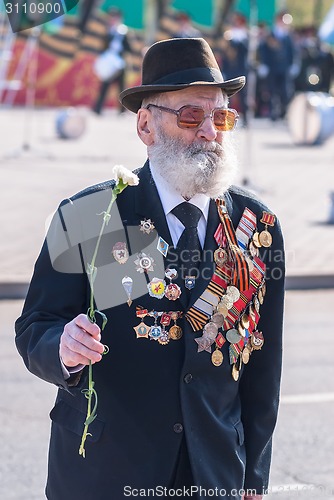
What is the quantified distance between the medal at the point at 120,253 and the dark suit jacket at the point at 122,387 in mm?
14

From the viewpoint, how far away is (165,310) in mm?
3002

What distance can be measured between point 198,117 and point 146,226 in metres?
0.34

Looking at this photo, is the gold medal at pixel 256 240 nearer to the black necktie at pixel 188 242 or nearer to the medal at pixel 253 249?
the medal at pixel 253 249

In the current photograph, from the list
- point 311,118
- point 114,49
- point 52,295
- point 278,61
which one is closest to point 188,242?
point 52,295

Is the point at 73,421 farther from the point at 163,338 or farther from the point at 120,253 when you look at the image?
the point at 120,253

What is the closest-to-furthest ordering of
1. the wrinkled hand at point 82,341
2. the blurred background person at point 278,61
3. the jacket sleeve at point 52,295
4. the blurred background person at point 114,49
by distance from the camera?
1. the wrinkled hand at point 82,341
2. the jacket sleeve at point 52,295
3. the blurred background person at point 114,49
4. the blurred background person at point 278,61

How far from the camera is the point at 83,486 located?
9.70 ft

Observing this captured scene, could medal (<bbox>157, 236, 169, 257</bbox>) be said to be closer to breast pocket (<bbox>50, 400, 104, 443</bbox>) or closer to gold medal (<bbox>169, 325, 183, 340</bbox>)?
gold medal (<bbox>169, 325, 183, 340</bbox>)

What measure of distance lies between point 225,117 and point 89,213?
18.9 inches

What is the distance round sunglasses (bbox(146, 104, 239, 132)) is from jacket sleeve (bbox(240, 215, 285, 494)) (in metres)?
0.35

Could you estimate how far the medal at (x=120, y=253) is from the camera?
2996mm

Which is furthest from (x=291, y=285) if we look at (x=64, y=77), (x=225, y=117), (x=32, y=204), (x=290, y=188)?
(x=64, y=77)

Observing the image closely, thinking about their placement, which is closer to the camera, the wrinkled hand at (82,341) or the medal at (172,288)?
the wrinkled hand at (82,341)

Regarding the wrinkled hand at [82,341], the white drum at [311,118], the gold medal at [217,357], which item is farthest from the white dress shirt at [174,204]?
the white drum at [311,118]
